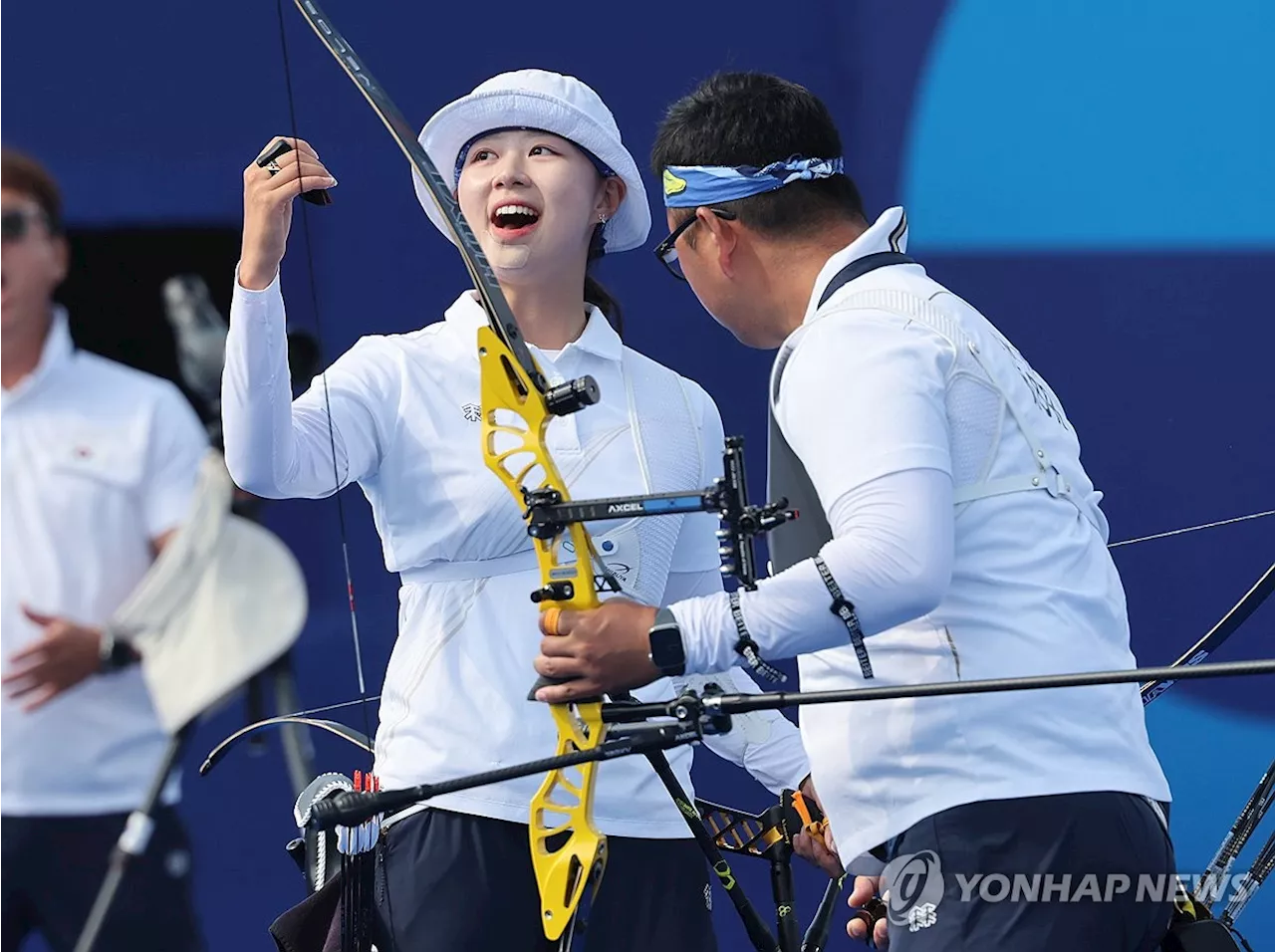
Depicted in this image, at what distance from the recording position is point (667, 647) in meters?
1.74

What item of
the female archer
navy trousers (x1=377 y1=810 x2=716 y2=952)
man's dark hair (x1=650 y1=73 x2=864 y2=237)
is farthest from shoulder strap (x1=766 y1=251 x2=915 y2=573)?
navy trousers (x1=377 y1=810 x2=716 y2=952)

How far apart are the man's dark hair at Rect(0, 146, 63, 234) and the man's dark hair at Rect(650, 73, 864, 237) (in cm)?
115

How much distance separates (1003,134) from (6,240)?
1793 millimetres

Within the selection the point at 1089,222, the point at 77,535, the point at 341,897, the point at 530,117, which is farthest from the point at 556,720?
the point at 1089,222

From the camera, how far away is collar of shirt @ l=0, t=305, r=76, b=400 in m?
2.75

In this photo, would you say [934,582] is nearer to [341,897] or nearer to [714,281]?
[714,281]

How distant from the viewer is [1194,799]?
332cm

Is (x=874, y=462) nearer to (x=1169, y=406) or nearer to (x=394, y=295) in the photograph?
(x=394, y=295)

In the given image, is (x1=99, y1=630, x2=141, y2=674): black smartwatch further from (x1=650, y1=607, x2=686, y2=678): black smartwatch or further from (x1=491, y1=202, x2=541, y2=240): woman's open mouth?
(x1=650, y1=607, x2=686, y2=678): black smartwatch

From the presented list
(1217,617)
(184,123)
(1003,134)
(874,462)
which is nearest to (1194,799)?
(1217,617)

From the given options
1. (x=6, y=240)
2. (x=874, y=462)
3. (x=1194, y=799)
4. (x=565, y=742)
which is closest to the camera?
(x=874, y=462)

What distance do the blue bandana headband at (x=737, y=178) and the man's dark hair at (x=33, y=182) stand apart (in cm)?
122

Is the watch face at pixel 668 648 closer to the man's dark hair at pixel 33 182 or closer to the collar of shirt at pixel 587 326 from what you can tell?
the collar of shirt at pixel 587 326

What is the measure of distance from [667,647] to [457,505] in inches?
18.9
